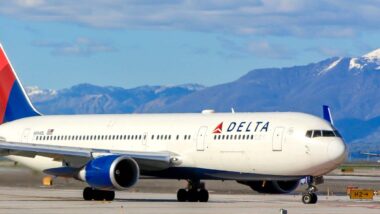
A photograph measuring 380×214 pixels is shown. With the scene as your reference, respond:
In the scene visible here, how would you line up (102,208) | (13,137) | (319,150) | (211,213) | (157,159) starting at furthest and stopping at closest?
(13,137)
(157,159)
(319,150)
(102,208)
(211,213)

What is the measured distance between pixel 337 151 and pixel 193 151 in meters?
7.42

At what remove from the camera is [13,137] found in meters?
62.8

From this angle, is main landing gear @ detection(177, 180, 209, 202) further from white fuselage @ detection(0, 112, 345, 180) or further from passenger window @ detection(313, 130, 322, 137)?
passenger window @ detection(313, 130, 322, 137)

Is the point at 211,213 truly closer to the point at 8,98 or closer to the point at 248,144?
the point at 248,144

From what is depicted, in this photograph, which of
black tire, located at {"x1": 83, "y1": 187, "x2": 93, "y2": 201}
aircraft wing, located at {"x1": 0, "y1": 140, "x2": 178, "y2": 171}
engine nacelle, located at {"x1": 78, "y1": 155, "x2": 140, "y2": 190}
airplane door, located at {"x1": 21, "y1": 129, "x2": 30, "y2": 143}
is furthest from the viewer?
airplane door, located at {"x1": 21, "y1": 129, "x2": 30, "y2": 143}

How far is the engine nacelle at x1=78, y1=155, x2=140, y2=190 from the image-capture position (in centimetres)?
5234

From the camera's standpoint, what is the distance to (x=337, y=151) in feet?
168

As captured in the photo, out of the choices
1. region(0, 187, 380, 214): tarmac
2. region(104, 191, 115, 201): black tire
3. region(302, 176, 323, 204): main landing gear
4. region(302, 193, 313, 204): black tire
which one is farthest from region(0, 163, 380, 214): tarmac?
region(104, 191, 115, 201): black tire

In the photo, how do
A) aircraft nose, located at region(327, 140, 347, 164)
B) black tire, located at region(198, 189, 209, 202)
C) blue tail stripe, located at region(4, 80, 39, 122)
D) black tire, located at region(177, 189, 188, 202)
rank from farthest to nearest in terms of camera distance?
blue tail stripe, located at region(4, 80, 39, 122)
black tire, located at region(177, 189, 188, 202)
black tire, located at region(198, 189, 209, 202)
aircraft nose, located at region(327, 140, 347, 164)

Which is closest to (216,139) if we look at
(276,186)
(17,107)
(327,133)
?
(276,186)

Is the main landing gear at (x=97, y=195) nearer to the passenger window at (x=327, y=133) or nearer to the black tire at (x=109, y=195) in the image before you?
the black tire at (x=109, y=195)

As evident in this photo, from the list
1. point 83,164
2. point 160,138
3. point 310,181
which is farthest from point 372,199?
point 83,164

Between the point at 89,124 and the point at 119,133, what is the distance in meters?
2.53

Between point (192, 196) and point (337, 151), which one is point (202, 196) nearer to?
point (192, 196)
